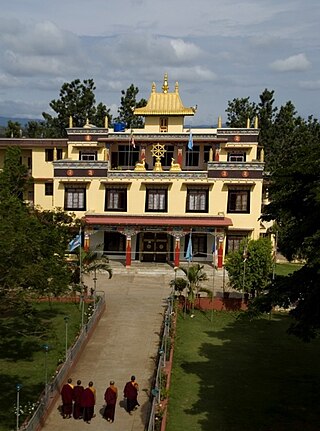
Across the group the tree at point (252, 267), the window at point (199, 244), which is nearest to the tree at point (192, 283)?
the tree at point (252, 267)

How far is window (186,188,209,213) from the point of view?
39.5 meters

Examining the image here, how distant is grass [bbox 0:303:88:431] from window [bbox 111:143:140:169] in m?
19.3

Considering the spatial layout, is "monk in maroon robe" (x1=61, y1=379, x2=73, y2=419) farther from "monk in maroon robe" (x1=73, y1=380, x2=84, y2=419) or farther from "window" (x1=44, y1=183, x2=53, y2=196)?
"window" (x1=44, y1=183, x2=53, y2=196)

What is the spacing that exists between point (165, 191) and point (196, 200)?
91.3 inches

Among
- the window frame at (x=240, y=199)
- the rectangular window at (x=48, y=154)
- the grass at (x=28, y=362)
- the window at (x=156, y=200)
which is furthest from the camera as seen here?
the rectangular window at (x=48, y=154)

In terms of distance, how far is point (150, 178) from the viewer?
130 ft

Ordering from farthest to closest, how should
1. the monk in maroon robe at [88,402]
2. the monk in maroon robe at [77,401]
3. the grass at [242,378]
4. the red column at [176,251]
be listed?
the red column at [176,251], the grass at [242,378], the monk in maroon robe at [77,401], the monk in maroon robe at [88,402]

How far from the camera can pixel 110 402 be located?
1559cm

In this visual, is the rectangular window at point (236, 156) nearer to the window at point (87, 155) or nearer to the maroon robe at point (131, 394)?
the window at point (87, 155)

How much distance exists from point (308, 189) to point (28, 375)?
1127 cm

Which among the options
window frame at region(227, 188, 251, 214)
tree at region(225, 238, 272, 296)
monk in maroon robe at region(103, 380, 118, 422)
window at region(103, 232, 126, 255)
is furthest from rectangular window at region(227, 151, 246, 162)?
monk in maroon robe at region(103, 380, 118, 422)

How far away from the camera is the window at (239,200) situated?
129 feet

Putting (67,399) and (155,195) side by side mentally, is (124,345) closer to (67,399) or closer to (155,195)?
(67,399)

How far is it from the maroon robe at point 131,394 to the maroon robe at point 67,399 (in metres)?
1.60
